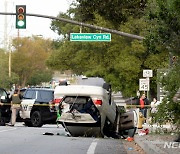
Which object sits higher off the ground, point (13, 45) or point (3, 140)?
point (13, 45)

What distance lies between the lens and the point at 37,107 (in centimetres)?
2527

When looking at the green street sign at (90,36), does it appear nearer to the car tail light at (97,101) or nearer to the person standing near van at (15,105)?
the person standing near van at (15,105)

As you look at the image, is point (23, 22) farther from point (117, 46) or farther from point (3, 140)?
point (117, 46)

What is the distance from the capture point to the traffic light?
25609 mm

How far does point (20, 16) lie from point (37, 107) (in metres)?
4.64

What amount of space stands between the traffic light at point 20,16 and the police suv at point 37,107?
3.28 meters

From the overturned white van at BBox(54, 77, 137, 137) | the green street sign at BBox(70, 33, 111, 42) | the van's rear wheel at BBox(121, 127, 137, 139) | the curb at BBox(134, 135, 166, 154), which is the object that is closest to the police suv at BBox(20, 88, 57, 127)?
the green street sign at BBox(70, 33, 111, 42)

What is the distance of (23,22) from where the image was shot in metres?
25.7

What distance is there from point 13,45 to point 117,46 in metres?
45.7

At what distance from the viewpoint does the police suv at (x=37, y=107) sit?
2508 cm

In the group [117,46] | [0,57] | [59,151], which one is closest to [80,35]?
[117,46]
